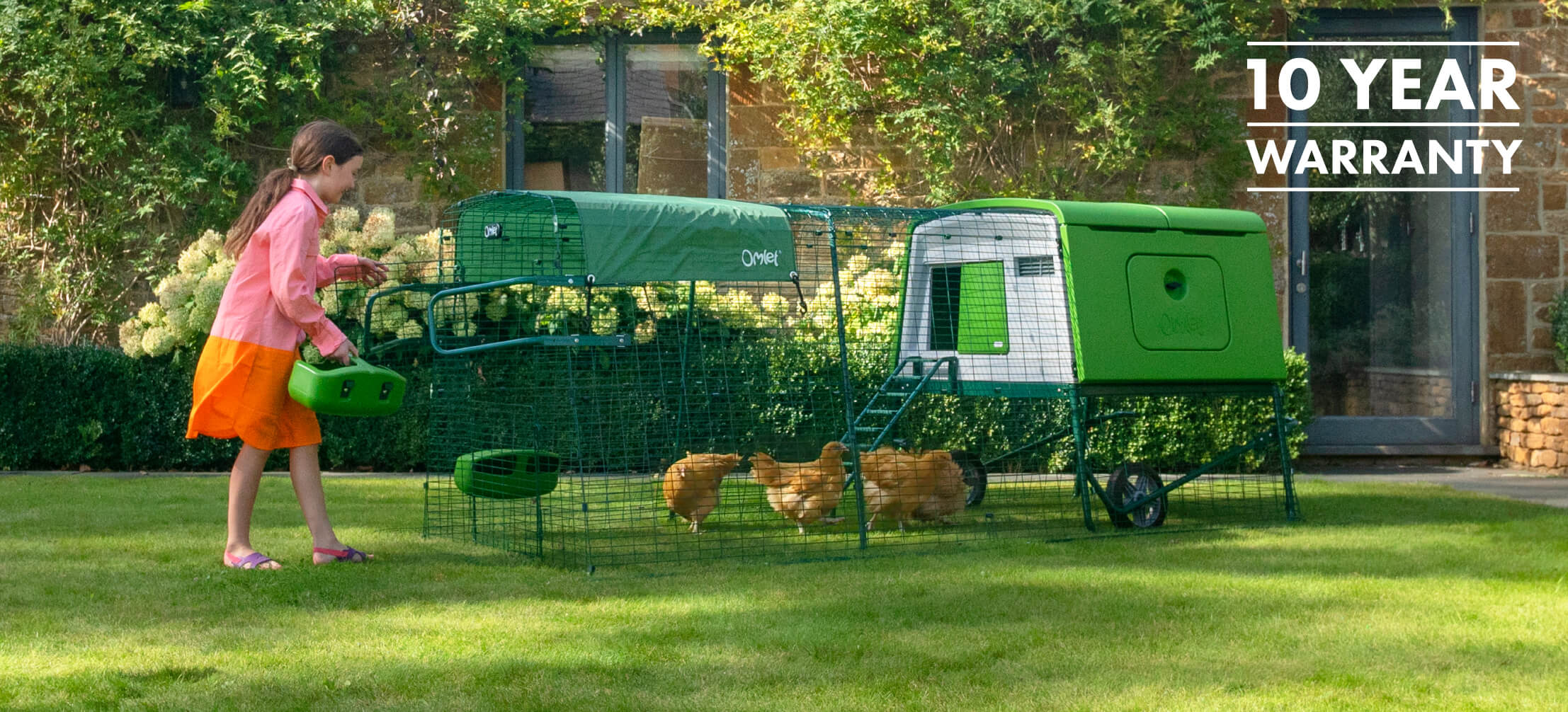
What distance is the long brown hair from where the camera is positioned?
15.4 ft

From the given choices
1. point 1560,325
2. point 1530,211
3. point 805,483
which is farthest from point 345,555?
point 1530,211

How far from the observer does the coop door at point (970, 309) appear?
6.00 m

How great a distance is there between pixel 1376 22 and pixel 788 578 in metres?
7.20

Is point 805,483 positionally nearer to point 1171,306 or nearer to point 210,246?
point 1171,306

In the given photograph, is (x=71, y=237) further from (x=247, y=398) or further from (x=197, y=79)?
(x=247, y=398)

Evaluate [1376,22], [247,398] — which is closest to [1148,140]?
[1376,22]

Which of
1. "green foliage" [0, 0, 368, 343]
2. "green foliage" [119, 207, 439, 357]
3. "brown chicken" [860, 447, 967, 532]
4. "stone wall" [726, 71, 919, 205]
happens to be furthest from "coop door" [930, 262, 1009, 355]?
"green foliage" [0, 0, 368, 343]

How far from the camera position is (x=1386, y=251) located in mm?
9750

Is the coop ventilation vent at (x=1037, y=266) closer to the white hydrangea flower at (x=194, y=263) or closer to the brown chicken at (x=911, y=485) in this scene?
the brown chicken at (x=911, y=485)

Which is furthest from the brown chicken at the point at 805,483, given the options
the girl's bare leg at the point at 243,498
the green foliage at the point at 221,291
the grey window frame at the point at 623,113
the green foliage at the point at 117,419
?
the grey window frame at the point at 623,113

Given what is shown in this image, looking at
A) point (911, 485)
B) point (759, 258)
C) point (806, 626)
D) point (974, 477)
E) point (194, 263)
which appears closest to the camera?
point (806, 626)

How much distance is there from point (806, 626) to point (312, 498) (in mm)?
2030

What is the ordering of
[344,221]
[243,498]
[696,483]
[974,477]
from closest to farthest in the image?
[243,498]
[696,483]
[974,477]
[344,221]

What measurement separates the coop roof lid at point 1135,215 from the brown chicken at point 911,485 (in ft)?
3.56
